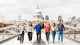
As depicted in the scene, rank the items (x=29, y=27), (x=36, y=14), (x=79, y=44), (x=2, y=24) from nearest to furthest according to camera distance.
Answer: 1. (x=79, y=44)
2. (x=29, y=27)
3. (x=2, y=24)
4. (x=36, y=14)

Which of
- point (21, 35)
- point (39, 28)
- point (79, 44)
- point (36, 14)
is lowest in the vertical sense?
point (79, 44)

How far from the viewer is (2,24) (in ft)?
179

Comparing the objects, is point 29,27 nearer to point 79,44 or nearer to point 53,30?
point 53,30

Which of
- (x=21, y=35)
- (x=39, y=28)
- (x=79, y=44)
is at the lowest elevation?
(x=79, y=44)

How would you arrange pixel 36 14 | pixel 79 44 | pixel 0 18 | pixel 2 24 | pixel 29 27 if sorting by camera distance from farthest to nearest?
1. pixel 36 14
2. pixel 0 18
3. pixel 2 24
4. pixel 29 27
5. pixel 79 44

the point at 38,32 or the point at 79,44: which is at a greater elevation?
the point at 38,32

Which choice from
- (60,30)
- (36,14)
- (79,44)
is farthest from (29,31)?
(36,14)

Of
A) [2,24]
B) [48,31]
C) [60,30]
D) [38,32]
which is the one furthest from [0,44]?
[2,24]

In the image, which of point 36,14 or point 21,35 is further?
point 36,14

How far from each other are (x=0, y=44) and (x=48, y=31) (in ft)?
13.2

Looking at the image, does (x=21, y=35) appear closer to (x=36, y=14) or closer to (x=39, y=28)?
(x=39, y=28)

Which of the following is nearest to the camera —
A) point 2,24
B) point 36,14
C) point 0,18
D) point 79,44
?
point 79,44

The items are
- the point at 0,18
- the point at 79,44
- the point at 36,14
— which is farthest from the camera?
the point at 36,14

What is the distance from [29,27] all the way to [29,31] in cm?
34
